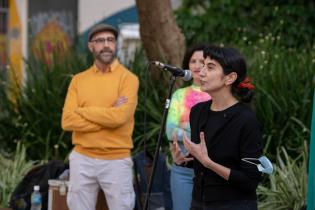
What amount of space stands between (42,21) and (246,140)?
8022 millimetres

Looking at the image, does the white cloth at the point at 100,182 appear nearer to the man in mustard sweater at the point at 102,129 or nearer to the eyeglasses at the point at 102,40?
the man in mustard sweater at the point at 102,129

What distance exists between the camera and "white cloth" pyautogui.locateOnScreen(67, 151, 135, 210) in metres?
5.49

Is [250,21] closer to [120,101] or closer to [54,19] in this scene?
[54,19]

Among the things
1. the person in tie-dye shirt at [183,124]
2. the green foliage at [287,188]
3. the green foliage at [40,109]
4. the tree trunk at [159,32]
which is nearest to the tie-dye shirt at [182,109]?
the person in tie-dye shirt at [183,124]

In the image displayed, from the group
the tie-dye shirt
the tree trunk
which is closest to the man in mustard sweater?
the tie-dye shirt

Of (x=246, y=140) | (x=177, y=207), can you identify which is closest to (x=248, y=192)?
(x=246, y=140)

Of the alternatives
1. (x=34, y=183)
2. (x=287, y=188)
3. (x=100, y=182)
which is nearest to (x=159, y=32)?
(x=34, y=183)

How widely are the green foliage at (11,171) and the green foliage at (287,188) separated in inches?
88.1

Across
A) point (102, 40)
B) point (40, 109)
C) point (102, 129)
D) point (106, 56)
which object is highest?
point (102, 40)

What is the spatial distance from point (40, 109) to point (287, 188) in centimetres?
287

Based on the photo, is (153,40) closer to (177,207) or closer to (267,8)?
(177,207)

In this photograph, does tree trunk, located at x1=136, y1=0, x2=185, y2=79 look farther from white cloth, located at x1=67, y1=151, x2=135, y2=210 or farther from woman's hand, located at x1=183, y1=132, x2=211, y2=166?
woman's hand, located at x1=183, y1=132, x2=211, y2=166

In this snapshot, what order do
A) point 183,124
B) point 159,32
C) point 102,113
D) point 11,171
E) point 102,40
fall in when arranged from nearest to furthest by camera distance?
point 183,124, point 102,113, point 102,40, point 11,171, point 159,32

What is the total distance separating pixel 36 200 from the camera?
6.16 meters
